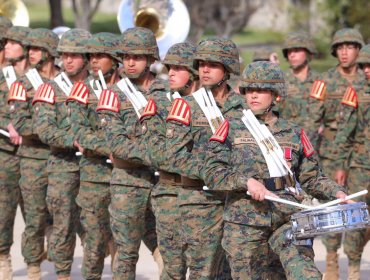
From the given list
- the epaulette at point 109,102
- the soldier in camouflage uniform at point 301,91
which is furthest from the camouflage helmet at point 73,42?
the soldier in camouflage uniform at point 301,91

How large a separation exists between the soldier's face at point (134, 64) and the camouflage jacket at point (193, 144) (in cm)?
128

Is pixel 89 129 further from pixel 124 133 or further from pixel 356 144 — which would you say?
pixel 356 144

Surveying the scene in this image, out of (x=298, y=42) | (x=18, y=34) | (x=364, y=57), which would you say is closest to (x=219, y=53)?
(x=364, y=57)

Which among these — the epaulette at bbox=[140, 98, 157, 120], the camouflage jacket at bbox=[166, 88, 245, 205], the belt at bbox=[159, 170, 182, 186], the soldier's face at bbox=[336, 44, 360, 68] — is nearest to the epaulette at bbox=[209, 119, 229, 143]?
the camouflage jacket at bbox=[166, 88, 245, 205]

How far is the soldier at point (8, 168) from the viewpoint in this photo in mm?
13273

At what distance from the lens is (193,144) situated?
9961 millimetres

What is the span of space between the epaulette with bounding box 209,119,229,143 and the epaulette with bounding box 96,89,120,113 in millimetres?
1757

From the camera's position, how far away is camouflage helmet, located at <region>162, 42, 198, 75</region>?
10.7m

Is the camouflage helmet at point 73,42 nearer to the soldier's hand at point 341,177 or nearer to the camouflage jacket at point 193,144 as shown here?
the camouflage jacket at point 193,144

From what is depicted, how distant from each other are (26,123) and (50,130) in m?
0.67

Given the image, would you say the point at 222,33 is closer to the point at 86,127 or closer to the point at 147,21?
the point at 147,21

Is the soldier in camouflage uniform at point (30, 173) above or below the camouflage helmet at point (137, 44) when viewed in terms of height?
below

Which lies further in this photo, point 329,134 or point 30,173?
point 329,134

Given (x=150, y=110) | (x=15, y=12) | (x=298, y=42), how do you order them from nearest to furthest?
(x=150, y=110), (x=298, y=42), (x=15, y=12)
